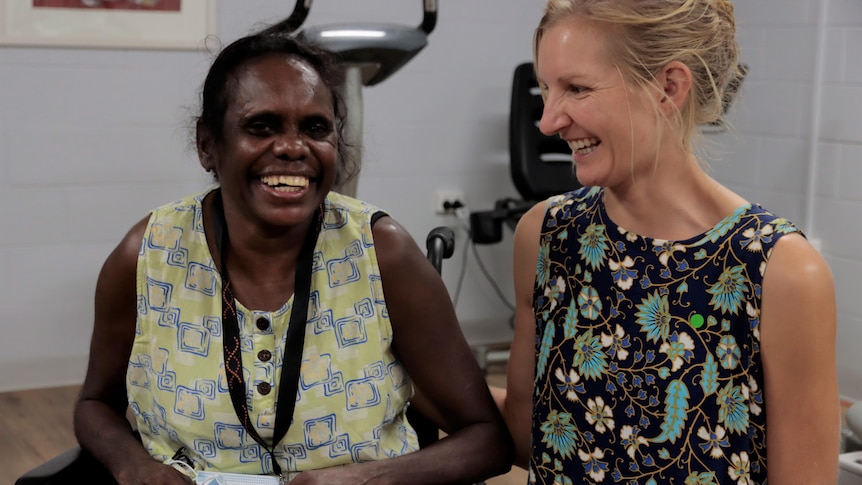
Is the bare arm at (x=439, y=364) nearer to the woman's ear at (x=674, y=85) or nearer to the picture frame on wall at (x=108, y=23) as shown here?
the woman's ear at (x=674, y=85)

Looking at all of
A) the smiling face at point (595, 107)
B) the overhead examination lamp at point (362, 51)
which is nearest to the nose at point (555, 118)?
the smiling face at point (595, 107)

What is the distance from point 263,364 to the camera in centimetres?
167

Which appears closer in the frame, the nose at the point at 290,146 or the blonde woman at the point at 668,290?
the blonde woman at the point at 668,290

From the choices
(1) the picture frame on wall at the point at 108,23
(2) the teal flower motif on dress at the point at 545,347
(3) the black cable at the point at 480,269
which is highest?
(1) the picture frame on wall at the point at 108,23

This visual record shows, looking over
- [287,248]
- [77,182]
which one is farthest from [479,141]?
[287,248]

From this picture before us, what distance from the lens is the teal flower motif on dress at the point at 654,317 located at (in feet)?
5.00

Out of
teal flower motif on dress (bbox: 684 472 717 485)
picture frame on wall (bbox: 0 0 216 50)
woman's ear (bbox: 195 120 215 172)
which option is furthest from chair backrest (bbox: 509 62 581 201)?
teal flower motif on dress (bbox: 684 472 717 485)

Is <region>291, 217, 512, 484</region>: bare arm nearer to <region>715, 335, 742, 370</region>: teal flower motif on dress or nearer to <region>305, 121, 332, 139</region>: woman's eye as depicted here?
<region>305, 121, 332, 139</region>: woman's eye

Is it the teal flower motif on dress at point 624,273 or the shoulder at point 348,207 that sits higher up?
the shoulder at point 348,207

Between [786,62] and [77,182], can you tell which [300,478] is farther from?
[786,62]

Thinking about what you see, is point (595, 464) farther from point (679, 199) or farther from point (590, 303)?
point (679, 199)

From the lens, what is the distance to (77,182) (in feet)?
12.9

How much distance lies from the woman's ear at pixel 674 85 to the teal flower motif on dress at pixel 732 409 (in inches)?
15.2

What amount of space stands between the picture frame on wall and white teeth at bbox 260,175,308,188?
243 centimetres
